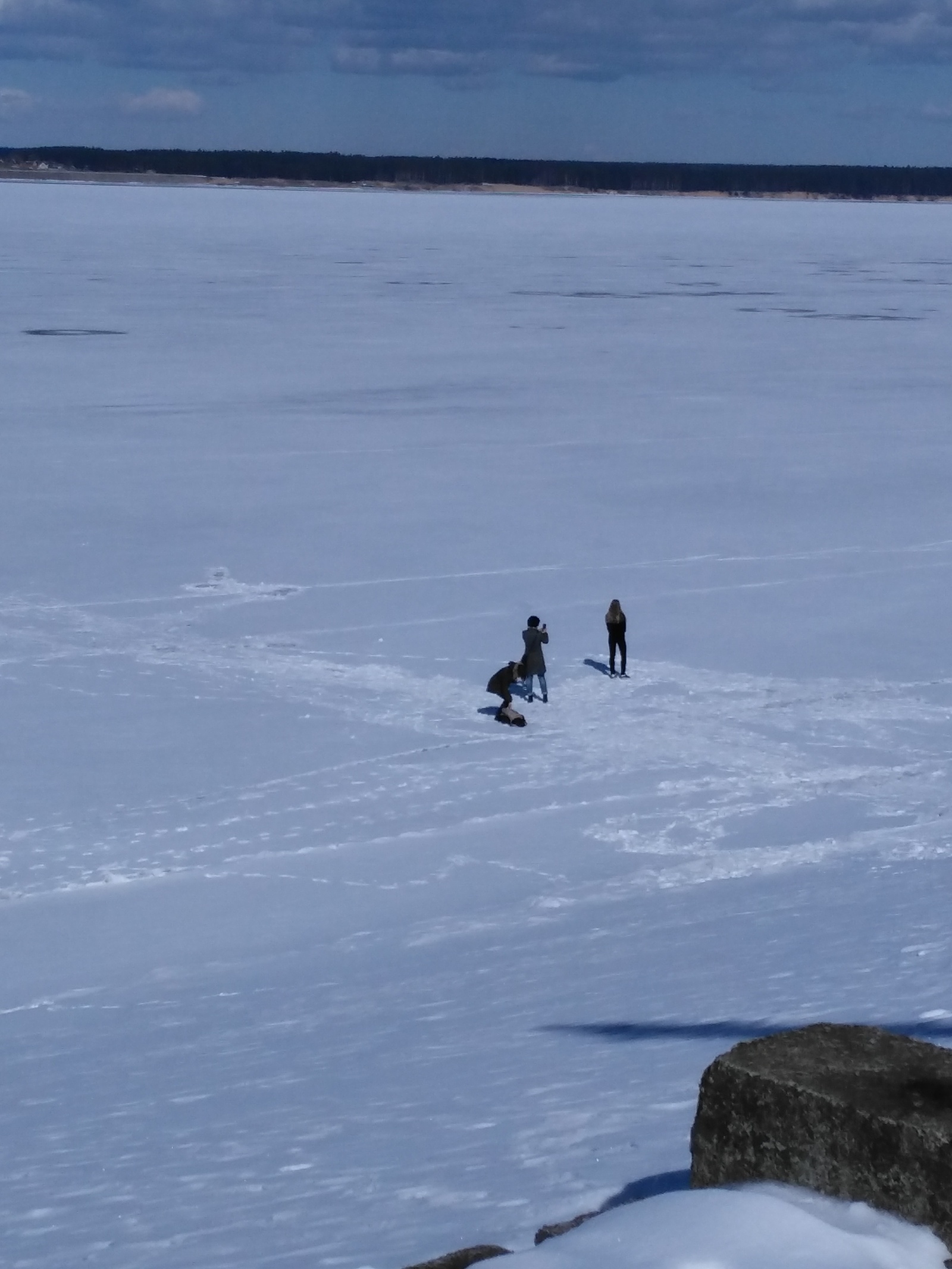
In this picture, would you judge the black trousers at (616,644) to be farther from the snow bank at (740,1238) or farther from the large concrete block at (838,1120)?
the snow bank at (740,1238)

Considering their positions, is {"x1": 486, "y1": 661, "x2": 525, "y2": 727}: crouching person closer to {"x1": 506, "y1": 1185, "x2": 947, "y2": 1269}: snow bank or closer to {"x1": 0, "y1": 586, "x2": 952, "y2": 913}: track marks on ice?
{"x1": 0, "y1": 586, "x2": 952, "y2": 913}: track marks on ice

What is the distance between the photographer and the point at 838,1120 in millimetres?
3445

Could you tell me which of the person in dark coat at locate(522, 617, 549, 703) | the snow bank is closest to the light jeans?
the person in dark coat at locate(522, 617, 549, 703)

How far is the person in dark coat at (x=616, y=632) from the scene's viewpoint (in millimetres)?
12172

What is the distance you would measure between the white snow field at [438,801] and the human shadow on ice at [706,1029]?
0.10ft

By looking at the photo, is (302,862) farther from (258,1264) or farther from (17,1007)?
(258,1264)

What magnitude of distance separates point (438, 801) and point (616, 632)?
109 inches

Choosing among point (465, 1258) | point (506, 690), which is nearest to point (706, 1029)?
point (465, 1258)

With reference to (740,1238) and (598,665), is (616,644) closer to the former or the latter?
(598,665)

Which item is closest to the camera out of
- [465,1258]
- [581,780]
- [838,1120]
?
[838,1120]

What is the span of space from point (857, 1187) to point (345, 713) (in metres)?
8.28

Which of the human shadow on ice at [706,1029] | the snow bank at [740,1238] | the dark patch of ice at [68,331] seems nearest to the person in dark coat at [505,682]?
the human shadow on ice at [706,1029]

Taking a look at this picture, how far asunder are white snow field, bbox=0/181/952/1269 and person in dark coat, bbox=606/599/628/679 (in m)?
0.18

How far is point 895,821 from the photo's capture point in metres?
9.73
